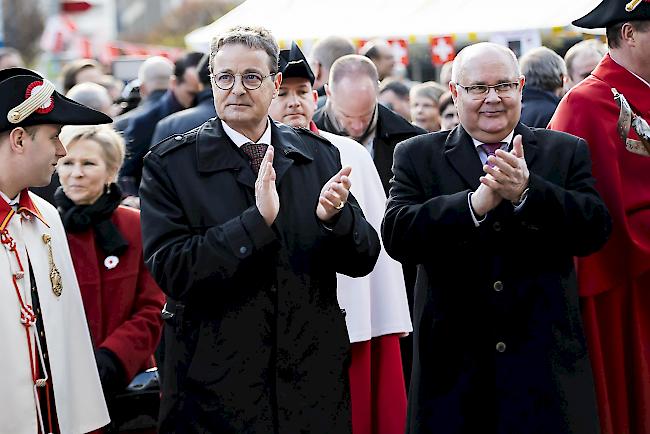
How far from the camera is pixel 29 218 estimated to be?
4.82 metres

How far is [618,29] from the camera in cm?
540

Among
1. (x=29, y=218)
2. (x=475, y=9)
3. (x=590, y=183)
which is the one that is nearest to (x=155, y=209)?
(x=29, y=218)

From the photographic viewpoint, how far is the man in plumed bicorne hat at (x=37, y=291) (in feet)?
15.1

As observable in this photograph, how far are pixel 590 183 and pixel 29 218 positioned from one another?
85.2 inches

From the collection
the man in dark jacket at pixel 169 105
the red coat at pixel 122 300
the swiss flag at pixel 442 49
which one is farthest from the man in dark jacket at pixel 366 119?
the swiss flag at pixel 442 49

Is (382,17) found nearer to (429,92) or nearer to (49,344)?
(429,92)

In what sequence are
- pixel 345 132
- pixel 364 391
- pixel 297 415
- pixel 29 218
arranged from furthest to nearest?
pixel 345 132, pixel 364 391, pixel 29 218, pixel 297 415

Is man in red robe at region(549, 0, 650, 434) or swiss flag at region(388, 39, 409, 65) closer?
man in red robe at region(549, 0, 650, 434)

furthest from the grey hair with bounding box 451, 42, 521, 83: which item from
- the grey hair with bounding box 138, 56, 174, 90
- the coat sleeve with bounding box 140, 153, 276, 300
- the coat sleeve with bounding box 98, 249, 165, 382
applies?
the grey hair with bounding box 138, 56, 174, 90

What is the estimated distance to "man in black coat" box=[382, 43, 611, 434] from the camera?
472 centimetres

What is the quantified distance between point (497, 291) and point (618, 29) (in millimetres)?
1386

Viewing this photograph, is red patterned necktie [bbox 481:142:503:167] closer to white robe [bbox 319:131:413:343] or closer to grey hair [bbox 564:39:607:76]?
white robe [bbox 319:131:413:343]

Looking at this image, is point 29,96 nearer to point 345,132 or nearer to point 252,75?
point 252,75

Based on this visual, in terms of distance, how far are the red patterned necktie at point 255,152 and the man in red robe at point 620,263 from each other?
1.44 m
